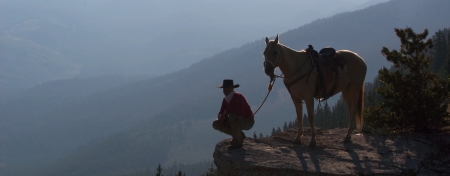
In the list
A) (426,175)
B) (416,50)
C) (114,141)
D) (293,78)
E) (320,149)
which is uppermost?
(114,141)

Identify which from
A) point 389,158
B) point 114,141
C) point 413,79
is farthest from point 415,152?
point 114,141

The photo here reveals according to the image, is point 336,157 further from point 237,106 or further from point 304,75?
point 237,106

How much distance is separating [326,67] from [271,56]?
61.0 inches

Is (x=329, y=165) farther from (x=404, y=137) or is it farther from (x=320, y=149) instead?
(x=404, y=137)

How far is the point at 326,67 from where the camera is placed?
8.48m

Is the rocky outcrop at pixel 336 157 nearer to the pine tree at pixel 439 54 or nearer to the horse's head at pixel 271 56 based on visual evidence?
the horse's head at pixel 271 56

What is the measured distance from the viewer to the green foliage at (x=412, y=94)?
9867 millimetres

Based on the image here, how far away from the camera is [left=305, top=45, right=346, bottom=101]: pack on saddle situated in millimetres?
8367

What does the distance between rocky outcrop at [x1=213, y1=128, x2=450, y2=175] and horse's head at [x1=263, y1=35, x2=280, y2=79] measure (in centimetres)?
171

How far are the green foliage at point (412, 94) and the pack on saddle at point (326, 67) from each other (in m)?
2.48

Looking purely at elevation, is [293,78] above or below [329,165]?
above

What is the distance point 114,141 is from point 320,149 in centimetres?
19629

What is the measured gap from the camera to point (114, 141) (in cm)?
19375

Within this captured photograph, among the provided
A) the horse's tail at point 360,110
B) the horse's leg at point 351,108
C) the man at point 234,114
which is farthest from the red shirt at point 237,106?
the horse's tail at point 360,110
